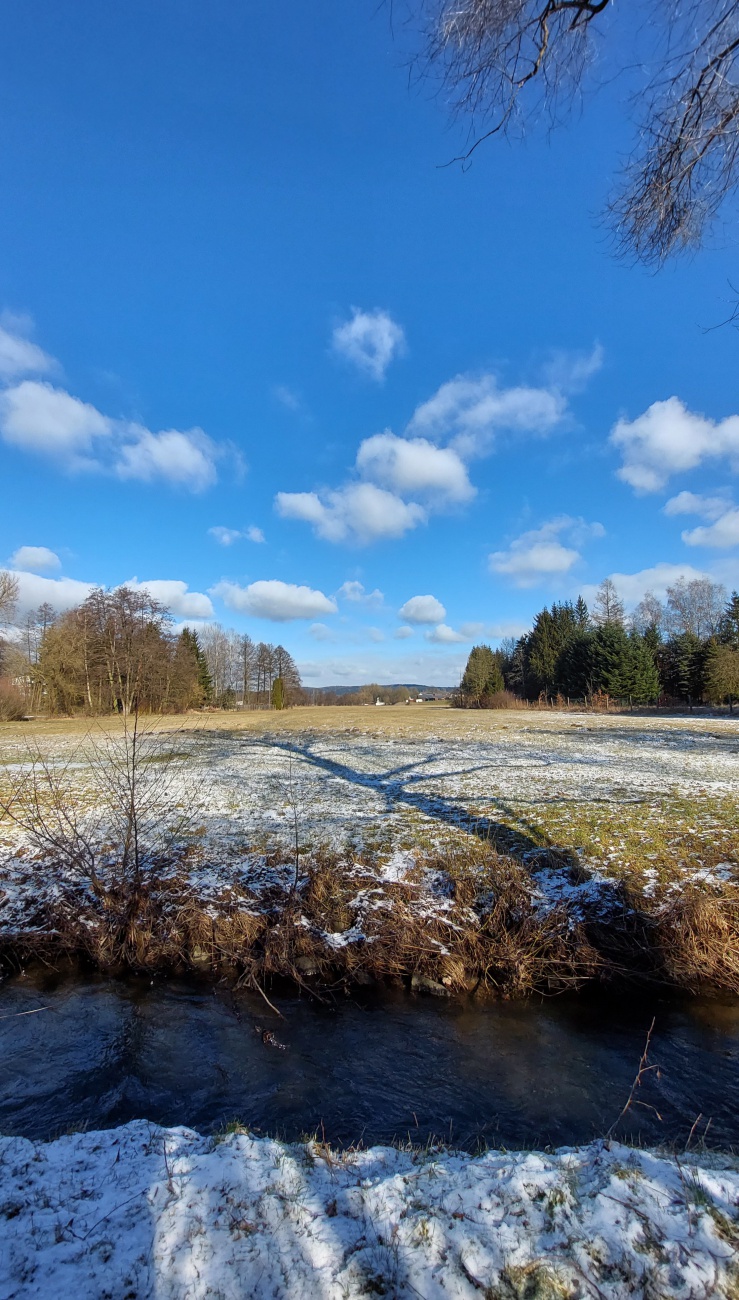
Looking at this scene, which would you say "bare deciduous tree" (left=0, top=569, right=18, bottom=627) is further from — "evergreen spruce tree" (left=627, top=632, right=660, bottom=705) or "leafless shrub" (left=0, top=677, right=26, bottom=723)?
"evergreen spruce tree" (left=627, top=632, right=660, bottom=705)

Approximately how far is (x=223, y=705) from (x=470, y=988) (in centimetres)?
6885

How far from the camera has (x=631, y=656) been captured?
55500mm

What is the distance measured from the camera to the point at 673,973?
711 centimetres

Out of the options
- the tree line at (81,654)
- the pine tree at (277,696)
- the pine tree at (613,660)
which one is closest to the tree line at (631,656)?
the pine tree at (613,660)

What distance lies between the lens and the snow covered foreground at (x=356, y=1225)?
2484 millimetres

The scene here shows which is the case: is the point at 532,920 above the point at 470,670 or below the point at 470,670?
below

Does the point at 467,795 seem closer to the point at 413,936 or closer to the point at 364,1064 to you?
the point at 413,936

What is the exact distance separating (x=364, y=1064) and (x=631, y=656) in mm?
57172

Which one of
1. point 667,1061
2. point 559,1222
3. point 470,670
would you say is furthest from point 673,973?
point 470,670

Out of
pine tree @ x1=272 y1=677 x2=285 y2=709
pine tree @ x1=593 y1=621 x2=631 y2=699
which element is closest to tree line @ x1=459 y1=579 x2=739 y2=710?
pine tree @ x1=593 y1=621 x2=631 y2=699

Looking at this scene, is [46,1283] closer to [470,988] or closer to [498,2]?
[470,988]

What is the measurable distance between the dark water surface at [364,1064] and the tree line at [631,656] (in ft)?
146

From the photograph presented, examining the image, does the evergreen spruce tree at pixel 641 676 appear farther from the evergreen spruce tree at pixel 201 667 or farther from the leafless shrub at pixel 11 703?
the leafless shrub at pixel 11 703

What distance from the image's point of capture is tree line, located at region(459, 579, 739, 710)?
53.7m
